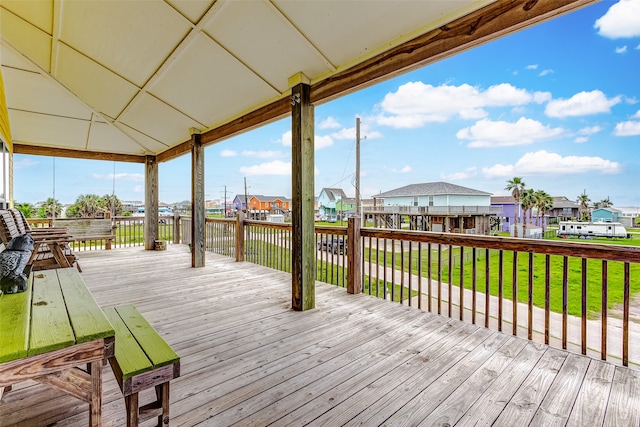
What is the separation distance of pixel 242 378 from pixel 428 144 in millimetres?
10106

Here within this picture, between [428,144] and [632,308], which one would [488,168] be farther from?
[632,308]

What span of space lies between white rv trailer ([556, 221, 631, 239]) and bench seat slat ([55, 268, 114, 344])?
11.6 ft

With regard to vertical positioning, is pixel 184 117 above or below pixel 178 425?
above

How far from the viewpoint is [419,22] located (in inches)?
83.7

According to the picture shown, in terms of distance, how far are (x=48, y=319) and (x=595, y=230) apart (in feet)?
12.9

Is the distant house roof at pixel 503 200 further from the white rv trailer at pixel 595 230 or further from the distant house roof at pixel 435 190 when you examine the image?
the white rv trailer at pixel 595 230

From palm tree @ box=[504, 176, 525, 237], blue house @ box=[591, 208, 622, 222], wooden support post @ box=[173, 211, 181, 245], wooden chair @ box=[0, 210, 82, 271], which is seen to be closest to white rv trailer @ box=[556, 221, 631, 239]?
blue house @ box=[591, 208, 622, 222]

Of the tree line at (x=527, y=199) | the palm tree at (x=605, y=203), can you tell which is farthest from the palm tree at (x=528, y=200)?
the palm tree at (x=605, y=203)

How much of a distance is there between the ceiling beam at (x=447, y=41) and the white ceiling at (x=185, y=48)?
0.19ft

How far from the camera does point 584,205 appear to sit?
3592 millimetres

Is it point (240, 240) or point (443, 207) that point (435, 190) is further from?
point (240, 240)

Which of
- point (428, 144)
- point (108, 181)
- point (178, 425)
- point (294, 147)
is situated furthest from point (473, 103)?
point (108, 181)

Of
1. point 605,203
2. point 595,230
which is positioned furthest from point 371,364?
point 605,203

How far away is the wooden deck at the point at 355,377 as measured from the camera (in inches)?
61.2
